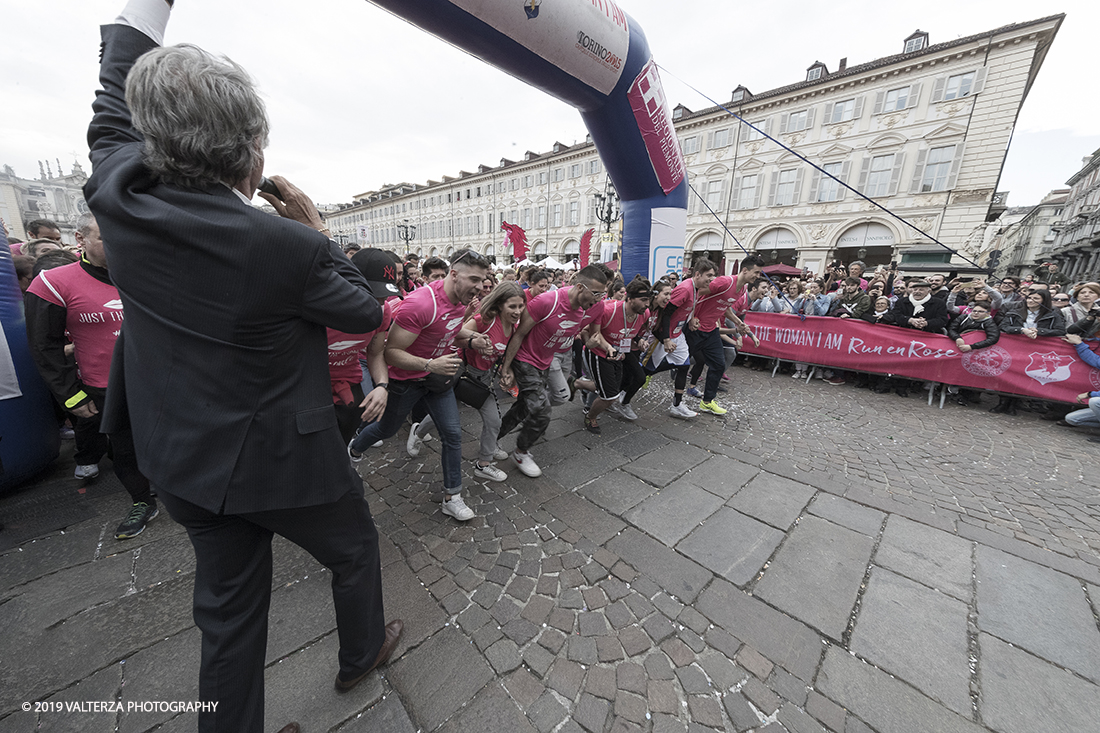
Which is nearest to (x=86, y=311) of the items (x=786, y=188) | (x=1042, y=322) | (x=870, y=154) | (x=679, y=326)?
(x=679, y=326)

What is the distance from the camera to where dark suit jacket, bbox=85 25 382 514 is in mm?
998

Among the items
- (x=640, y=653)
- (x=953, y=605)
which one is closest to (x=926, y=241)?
(x=953, y=605)

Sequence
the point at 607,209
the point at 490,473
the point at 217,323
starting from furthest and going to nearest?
the point at 607,209
the point at 490,473
the point at 217,323

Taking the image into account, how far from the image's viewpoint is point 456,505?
9.59ft

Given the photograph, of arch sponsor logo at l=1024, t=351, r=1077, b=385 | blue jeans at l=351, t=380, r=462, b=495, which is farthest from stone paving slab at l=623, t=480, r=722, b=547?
arch sponsor logo at l=1024, t=351, r=1077, b=385

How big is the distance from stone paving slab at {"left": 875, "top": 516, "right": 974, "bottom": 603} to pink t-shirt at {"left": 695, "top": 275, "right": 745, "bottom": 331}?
2.74m

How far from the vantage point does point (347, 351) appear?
254 cm

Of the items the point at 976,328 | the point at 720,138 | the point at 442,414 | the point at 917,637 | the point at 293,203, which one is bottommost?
the point at 917,637

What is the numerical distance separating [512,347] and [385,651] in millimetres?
2342

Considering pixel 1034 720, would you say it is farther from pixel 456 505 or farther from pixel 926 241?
pixel 926 241

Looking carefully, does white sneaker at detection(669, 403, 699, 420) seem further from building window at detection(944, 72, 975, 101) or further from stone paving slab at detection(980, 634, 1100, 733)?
building window at detection(944, 72, 975, 101)

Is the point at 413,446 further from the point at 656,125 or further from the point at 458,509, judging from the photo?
the point at 656,125

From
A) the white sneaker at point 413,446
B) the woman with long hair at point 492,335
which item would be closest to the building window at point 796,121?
the woman with long hair at point 492,335

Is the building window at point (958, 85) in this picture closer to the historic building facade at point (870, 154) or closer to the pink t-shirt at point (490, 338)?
the historic building facade at point (870, 154)
